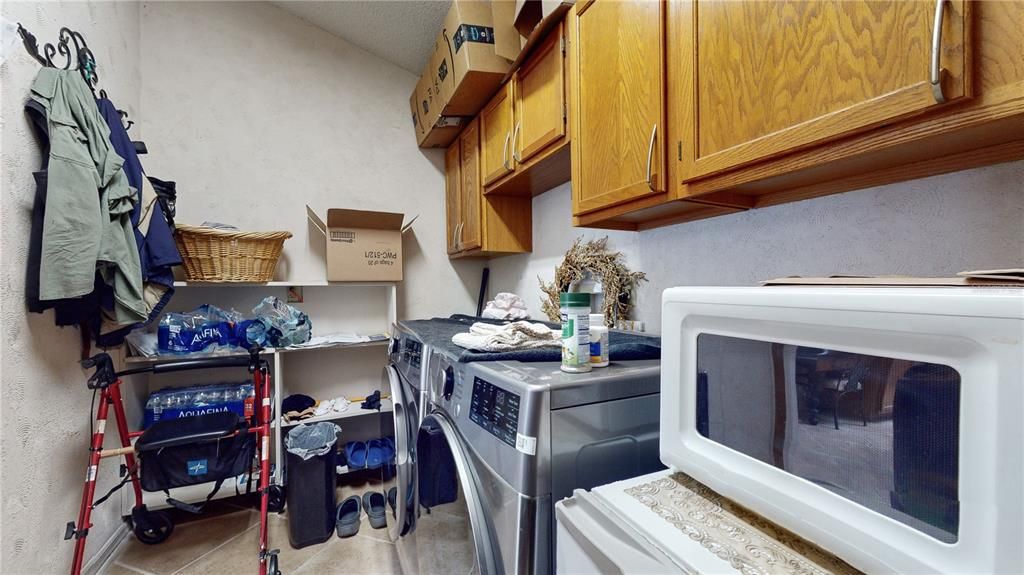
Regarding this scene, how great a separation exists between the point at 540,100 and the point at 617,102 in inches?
19.0

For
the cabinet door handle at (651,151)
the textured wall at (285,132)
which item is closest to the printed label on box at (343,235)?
the textured wall at (285,132)

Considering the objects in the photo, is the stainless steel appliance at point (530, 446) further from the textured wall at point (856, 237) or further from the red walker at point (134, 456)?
the red walker at point (134, 456)

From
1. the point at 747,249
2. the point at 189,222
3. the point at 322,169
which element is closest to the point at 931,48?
the point at 747,249

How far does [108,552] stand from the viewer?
5.52 ft

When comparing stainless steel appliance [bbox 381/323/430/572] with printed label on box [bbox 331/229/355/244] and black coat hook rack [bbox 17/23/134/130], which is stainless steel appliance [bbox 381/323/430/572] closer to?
printed label on box [bbox 331/229/355/244]

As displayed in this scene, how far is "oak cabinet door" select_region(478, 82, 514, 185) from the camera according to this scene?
5.70 ft

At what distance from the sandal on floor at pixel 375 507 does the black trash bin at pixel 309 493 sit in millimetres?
187

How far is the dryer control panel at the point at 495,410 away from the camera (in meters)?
0.71

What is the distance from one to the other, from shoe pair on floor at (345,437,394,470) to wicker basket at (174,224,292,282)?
3.66 ft

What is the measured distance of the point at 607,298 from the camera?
5.06 ft

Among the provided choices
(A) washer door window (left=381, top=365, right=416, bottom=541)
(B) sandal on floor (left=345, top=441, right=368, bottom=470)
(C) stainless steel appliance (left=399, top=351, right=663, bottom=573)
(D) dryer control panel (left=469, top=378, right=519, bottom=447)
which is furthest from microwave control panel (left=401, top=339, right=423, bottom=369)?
(B) sandal on floor (left=345, top=441, right=368, bottom=470)

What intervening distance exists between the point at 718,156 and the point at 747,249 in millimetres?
406

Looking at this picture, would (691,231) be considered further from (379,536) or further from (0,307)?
(0,307)

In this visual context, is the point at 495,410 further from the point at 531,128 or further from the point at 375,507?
the point at 375,507
